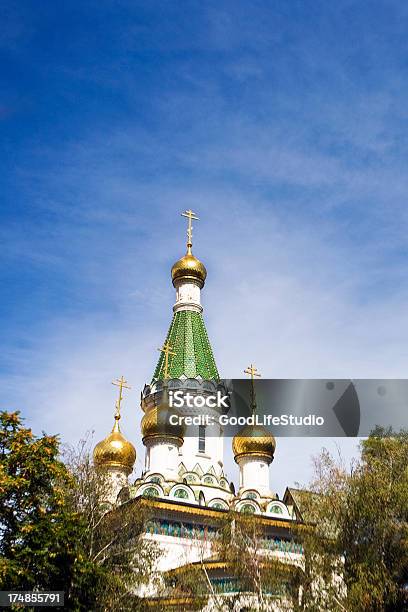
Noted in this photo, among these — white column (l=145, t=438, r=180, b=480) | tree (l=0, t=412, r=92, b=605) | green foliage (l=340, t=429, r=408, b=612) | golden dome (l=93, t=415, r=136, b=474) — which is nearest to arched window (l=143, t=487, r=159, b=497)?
white column (l=145, t=438, r=180, b=480)

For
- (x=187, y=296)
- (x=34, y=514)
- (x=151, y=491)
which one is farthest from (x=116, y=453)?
(x=34, y=514)

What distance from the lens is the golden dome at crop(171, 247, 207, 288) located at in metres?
31.4

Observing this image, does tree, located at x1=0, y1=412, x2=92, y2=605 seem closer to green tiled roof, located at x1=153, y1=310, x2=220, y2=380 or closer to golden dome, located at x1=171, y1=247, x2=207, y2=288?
green tiled roof, located at x1=153, y1=310, x2=220, y2=380

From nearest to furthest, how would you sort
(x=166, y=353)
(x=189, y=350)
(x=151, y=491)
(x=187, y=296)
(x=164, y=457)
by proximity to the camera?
(x=151, y=491), (x=164, y=457), (x=166, y=353), (x=189, y=350), (x=187, y=296)

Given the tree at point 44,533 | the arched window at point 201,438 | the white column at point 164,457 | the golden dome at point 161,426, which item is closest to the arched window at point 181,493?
the white column at point 164,457

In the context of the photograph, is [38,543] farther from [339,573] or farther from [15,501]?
[339,573]

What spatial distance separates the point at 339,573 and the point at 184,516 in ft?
33.6

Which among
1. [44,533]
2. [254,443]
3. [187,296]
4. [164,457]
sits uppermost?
[187,296]

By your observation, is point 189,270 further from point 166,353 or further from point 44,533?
point 44,533

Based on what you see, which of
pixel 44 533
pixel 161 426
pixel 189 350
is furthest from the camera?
pixel 189 350

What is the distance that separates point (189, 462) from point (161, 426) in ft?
6.95

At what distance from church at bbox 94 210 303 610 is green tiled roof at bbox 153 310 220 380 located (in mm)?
42

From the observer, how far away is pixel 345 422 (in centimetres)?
2414

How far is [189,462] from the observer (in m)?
26.4
